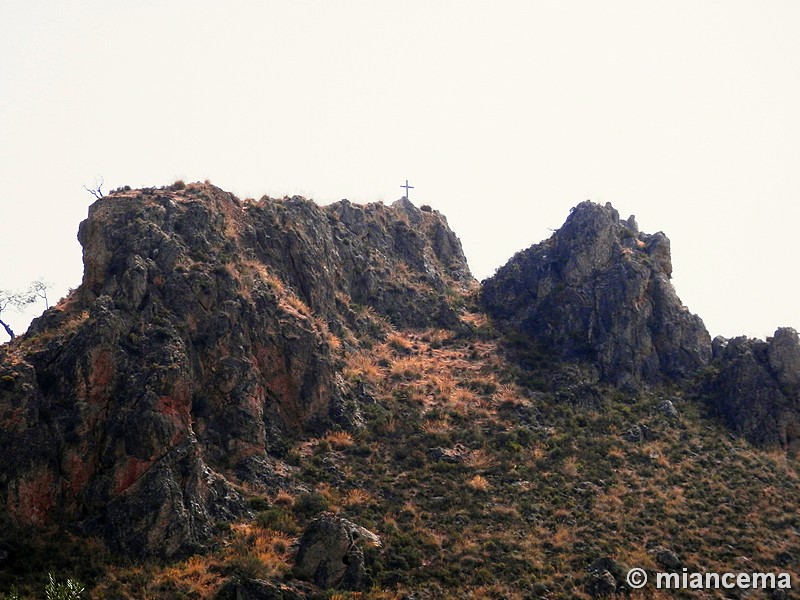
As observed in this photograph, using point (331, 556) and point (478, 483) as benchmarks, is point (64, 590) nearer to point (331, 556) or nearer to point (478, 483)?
point (331, 556)

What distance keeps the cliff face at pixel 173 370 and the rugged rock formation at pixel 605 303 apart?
49.0ft

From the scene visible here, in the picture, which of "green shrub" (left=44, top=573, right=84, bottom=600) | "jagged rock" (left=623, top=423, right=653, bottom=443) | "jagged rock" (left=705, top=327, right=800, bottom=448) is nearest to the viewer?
"green shrub" (left=44, top=573, right=84, bottom=600)

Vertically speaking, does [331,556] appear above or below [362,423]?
below

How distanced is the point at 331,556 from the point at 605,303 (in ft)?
108

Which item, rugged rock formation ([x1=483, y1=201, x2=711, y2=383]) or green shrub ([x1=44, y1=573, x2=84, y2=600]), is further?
rugged rock formation ([x1=483, y1=201, x2=711, y2=383])

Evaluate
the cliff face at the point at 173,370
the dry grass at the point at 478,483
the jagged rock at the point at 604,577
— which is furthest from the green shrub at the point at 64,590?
the jagged rock at the point at 604,577

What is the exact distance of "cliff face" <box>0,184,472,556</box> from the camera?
34.8 metres

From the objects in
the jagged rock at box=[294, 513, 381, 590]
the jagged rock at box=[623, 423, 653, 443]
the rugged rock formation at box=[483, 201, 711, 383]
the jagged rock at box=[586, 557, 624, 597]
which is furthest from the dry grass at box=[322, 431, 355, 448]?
the rugged rock formation at box=[483, 201, 711, 383]

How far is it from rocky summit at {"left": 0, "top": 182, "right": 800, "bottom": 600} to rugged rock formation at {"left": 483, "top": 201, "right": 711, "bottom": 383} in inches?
7.3

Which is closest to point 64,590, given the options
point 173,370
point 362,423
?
point 173,370

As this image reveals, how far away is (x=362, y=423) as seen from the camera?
48.1 metres

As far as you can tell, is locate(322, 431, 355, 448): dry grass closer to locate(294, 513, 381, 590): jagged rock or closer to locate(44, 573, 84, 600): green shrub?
locate(294, 513, 381, 590): jagged rock

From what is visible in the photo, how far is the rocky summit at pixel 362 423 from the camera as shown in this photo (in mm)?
34844

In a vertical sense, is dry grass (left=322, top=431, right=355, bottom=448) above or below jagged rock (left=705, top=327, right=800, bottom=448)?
below
